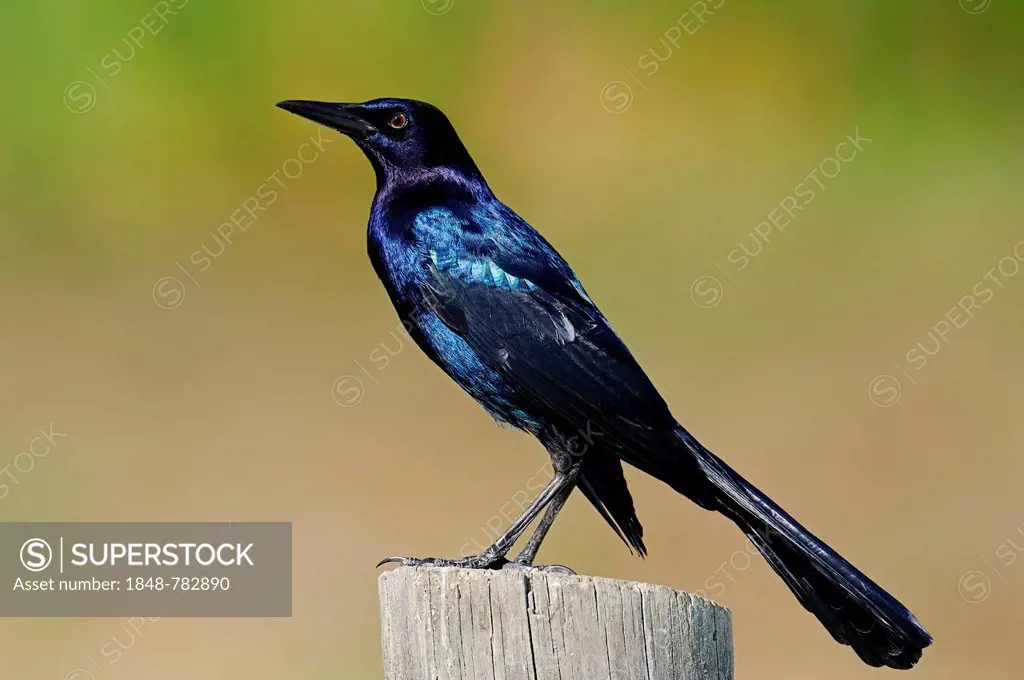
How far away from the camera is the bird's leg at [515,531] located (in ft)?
14.7

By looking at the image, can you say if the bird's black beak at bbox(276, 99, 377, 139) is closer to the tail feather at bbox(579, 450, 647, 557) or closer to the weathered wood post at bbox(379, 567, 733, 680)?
the tail feather at bbox(579, 450, 647, 557)

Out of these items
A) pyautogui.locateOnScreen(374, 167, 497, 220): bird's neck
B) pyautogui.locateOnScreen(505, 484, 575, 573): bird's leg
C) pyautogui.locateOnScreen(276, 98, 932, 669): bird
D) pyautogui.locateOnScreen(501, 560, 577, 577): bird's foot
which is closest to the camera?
pyautogui.locateOnScreen(501, 560, 577, 577): bird's foot

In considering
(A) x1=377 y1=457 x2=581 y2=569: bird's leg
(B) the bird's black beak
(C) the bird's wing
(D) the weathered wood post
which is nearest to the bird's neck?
(B) the bird's black beak

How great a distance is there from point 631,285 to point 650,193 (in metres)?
1.71

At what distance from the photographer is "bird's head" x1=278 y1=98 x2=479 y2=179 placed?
209 inches

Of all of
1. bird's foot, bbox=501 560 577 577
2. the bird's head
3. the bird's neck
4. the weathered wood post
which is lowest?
the weathered wood post

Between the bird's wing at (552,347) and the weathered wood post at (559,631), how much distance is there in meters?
1.14

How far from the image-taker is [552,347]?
4.73 metres

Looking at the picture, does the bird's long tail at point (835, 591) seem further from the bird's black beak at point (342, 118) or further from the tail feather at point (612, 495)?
the bird's black beak at point (342, 118)

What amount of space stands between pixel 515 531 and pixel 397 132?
5.41 ft

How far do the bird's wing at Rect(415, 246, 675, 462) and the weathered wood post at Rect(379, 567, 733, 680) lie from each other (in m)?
1.14

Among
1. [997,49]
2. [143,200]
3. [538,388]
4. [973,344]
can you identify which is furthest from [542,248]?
[997,49]

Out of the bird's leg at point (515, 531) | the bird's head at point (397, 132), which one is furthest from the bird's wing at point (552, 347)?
the bird's head at point (397, 132)

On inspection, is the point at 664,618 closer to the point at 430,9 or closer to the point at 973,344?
the point at 973,344
